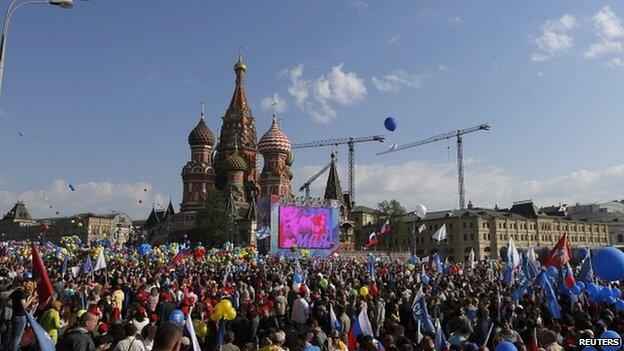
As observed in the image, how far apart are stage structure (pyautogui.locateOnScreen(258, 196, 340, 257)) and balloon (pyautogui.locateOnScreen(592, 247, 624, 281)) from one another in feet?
139

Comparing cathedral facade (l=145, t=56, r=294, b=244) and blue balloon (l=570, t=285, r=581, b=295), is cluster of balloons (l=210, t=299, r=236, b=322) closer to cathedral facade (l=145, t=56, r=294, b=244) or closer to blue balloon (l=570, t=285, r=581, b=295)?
blue balloon (l=570, t=285, r=581, b=295)

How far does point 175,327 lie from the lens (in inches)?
181

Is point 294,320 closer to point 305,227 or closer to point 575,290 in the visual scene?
point 575,290

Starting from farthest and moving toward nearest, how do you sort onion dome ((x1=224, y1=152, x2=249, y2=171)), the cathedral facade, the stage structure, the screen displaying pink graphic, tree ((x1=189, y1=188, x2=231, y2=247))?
1. onion dome ((x1=224, y1=152, x2=249, y2=171))
2. the cathedral facade
3. tree ((x1=189, y1=188, x2=231, y2=247))
4. the screen displaying pink graphic
5. the stage structure

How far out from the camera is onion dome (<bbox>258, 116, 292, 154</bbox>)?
289 feet

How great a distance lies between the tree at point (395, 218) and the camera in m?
89.1

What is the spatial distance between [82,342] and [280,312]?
27.3 ft

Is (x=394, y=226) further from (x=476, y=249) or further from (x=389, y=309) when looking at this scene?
(x=389, y=309)

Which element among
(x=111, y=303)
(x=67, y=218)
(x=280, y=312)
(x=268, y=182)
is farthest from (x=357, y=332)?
(x=67, y=218)

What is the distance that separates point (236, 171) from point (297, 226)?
3028 cm

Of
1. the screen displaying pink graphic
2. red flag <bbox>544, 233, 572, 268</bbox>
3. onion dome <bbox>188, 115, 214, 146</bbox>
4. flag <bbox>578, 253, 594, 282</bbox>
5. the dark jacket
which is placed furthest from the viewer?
onion dome <bbox>188, 115, 214, 146</bbox>

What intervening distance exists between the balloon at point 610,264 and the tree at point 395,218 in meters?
77.9

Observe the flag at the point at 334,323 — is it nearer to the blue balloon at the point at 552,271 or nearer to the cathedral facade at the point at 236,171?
the blue balloon at the point at 552,271

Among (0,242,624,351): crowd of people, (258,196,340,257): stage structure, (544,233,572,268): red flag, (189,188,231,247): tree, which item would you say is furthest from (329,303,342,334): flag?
(189,188,231,247): tree
